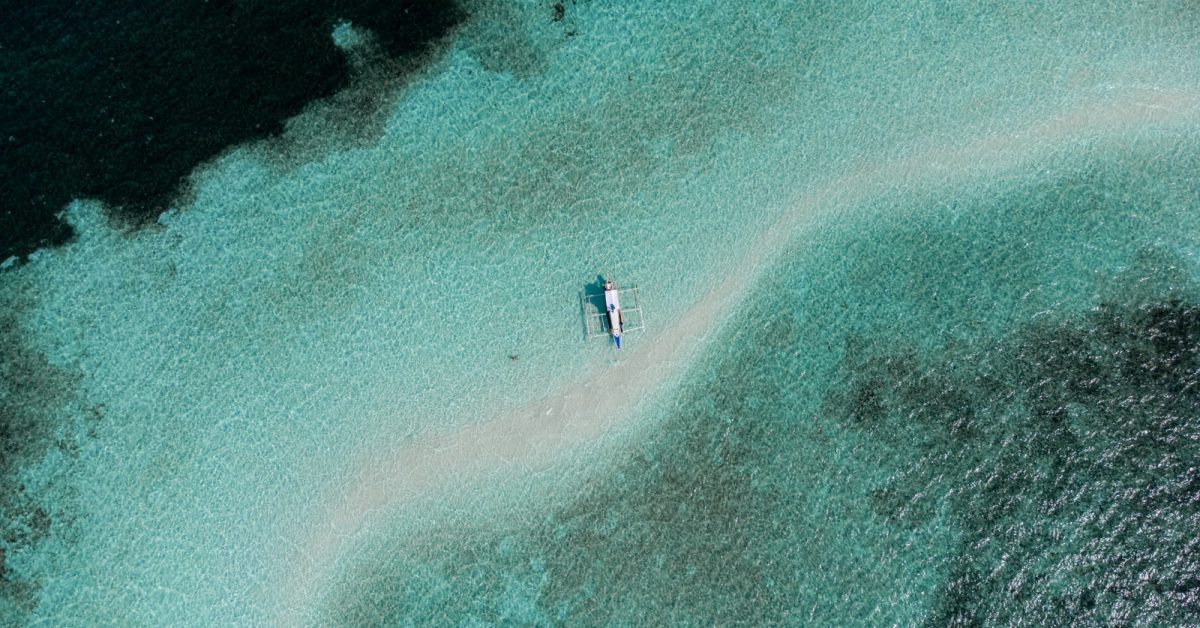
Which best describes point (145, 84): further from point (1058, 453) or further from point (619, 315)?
point (1058, 453)

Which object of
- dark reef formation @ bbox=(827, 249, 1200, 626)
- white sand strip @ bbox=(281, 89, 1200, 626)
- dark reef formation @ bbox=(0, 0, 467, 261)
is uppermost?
dark reef formation @ bbox=(0, 0, 467, 261)

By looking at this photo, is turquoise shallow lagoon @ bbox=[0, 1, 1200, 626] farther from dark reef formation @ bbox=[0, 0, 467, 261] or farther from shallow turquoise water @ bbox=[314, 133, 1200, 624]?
dark reef formation @ bbox=[0, 0, 467, 261]

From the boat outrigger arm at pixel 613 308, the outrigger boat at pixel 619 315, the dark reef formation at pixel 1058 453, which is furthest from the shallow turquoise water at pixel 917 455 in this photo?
the boat outrigger arm at pixel 613 308

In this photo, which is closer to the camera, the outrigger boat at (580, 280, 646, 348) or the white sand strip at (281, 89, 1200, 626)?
the white sand strip at (281, 89, 1200, 626)

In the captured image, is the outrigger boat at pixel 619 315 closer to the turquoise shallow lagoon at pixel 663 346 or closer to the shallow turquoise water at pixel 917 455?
the turquoise shallow lagoon at pixel 663 346

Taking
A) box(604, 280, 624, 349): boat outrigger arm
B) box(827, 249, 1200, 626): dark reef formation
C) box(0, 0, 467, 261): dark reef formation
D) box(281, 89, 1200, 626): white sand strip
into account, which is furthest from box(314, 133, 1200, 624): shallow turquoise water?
box(0, 0, 467, 261): dark reef formation

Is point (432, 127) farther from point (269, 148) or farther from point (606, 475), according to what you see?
point (606, 475)

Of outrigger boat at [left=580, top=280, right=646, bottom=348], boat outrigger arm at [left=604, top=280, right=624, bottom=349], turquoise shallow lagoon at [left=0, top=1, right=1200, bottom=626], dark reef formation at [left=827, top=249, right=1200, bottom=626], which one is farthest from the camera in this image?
outrigger boat at [left=580, top=280, right=646, bottom=348]
